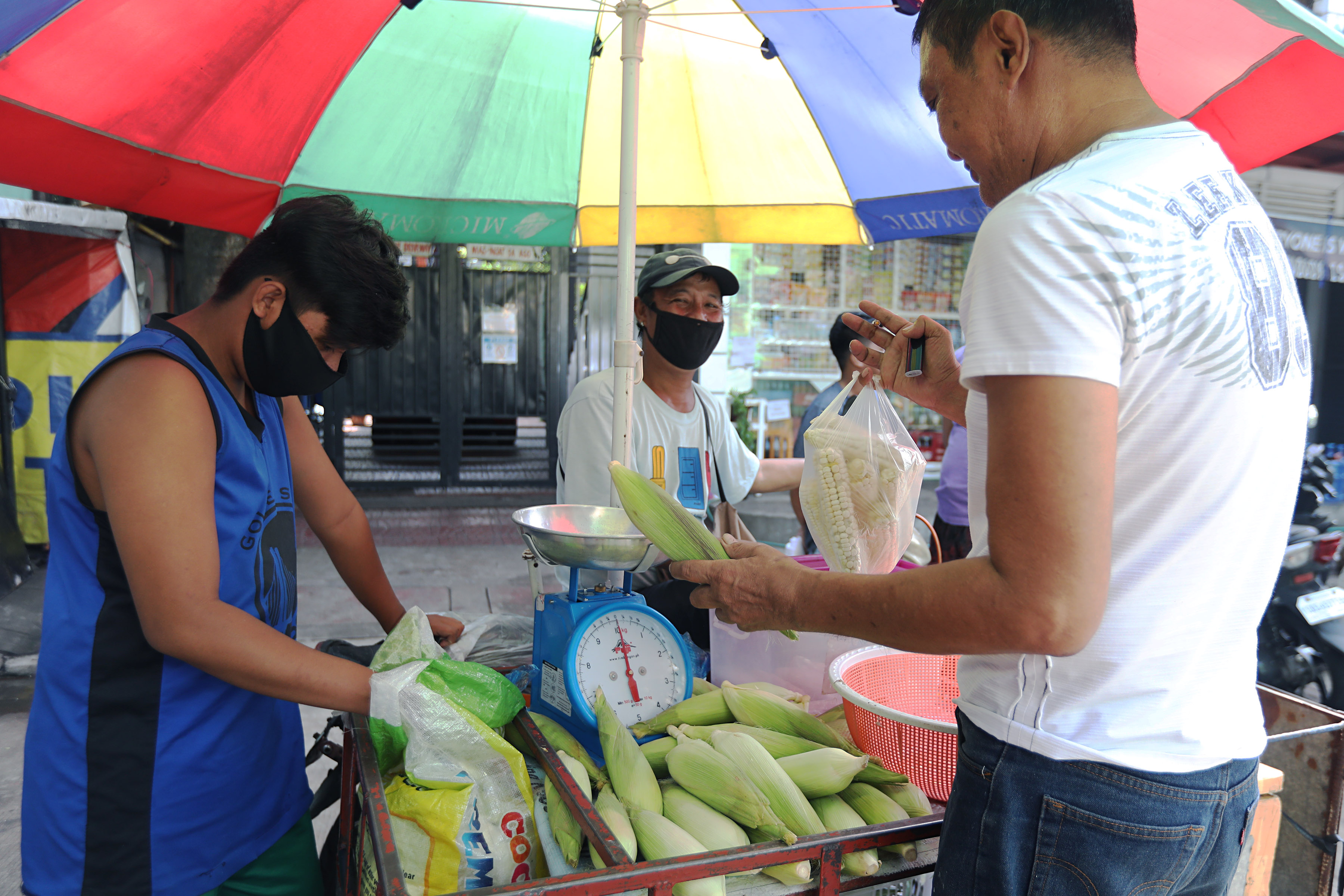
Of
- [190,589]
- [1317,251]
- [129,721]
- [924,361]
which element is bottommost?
[129,721]

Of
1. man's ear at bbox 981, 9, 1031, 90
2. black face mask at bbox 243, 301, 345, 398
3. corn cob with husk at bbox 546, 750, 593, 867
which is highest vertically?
man's ear at bbox 981, 9, 1031, 90

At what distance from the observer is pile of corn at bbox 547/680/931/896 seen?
1.28m

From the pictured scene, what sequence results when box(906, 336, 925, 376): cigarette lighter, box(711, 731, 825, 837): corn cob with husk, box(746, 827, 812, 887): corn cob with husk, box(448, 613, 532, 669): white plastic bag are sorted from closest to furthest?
1. box(746, 827, 812, 887): corn cob with husk
2. box(711, 731, 825, 837): corn cob with husk
3. box(906, 336, 925, 376): cigarette lighter
4. box(448, 613, 532, 669): white plastic bag

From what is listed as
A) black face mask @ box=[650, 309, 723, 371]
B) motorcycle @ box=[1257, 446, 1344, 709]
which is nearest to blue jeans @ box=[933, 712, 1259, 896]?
black face mask @ box=[650, 309, 723, 371]

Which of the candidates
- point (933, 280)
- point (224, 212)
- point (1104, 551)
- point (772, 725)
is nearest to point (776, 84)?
point (224, 212)

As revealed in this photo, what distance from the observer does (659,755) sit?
1.55 m

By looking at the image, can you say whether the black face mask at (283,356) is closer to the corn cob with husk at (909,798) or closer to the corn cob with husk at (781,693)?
the corn cob with husk at (781,693)

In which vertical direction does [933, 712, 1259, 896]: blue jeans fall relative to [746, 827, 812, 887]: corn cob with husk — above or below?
above

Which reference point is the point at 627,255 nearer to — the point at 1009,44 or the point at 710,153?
the point at 710,153

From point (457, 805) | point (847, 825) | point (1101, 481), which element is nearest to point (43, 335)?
point (457, 805)

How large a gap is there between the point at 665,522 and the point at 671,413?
5.54 feet

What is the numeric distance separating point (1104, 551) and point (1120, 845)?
14.0 inches

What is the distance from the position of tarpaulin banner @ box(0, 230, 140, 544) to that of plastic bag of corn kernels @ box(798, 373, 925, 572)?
582 cm

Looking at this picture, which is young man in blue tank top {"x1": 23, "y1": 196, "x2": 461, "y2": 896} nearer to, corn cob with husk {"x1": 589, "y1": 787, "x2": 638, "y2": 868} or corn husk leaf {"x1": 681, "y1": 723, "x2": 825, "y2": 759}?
corn cob with husk {"x1": 589, "y1": 787, "x2": 638, "y2": 868}
